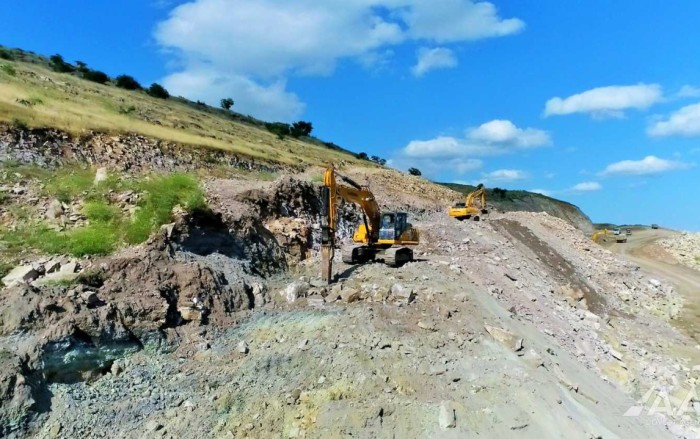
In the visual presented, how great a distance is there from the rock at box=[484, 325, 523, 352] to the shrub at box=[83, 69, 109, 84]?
1417 inches

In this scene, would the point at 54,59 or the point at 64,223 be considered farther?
the point at 54,59

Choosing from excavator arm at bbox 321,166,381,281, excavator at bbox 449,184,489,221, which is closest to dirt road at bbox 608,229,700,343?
excavator at bbox 449,184,489,221

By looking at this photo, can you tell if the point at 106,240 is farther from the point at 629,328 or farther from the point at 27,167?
the point at 629,328

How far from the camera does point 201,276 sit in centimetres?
1091

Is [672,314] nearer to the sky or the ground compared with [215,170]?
nearer to the ground

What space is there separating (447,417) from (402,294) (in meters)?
4.11

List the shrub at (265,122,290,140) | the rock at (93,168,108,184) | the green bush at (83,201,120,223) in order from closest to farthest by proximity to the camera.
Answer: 1. the green bush at (83,201,120,223)
2. the rock at (93,168,108,184)
3. the shrub at (265,122,290,140)

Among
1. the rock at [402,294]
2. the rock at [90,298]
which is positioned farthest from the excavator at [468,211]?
the rock at [90,298]

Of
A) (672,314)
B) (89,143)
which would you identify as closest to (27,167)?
(89,143)

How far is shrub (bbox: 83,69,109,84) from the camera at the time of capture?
124ft

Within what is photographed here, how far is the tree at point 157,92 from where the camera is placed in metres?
42.2

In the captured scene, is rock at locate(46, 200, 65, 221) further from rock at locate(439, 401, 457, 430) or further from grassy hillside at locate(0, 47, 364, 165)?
rock at locate(439, 401, 457, 430)

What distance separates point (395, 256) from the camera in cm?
1497

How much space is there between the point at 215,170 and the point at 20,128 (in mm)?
7266
